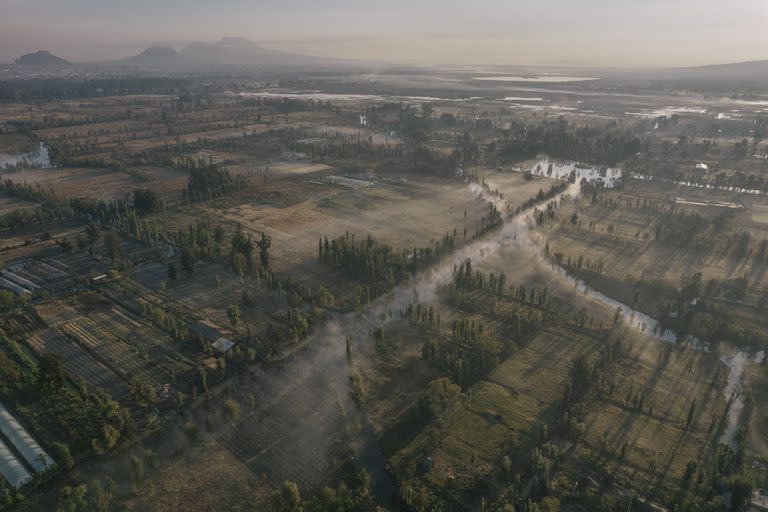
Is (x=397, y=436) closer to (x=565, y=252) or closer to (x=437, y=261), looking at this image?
(x=437, y=261)

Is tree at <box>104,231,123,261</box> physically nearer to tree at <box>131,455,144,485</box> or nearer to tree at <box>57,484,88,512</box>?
tree at <box>131,455,144,485</box>

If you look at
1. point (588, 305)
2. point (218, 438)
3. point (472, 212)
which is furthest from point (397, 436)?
point (472, 212)

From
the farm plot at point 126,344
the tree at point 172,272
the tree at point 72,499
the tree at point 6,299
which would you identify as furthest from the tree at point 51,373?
the tree at point 172,272

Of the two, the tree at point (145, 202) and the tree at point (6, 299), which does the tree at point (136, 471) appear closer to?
the tree at point (6, 299)

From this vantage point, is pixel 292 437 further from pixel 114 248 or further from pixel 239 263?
pixel 114 248

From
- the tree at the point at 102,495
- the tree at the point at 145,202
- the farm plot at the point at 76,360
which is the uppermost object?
the tree at the point at 145,202

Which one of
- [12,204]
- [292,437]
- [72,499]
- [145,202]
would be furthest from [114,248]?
[292,437]

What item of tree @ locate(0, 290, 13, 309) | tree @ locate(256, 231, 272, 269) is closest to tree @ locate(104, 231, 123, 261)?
tree @ locate(0, 290, 13, 309)

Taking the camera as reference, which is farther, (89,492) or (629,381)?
(629,381)

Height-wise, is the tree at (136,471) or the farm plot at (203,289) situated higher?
the farm plot at (203,289)

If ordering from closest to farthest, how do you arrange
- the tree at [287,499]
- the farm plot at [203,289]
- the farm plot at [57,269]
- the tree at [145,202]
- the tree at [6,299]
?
the tree at [287,499] < the tree at [6,299] < the farm plot at [203,289] < the farm plot at [57,269] < the tree at [145,202]

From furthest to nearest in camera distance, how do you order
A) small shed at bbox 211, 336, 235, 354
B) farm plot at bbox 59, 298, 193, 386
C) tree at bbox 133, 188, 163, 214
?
tree at bbox 133, 188, 163, 214 → small shed at bbox 211, 336, 235, 354 → farm plot at bbox 59, 298, 193, 386
